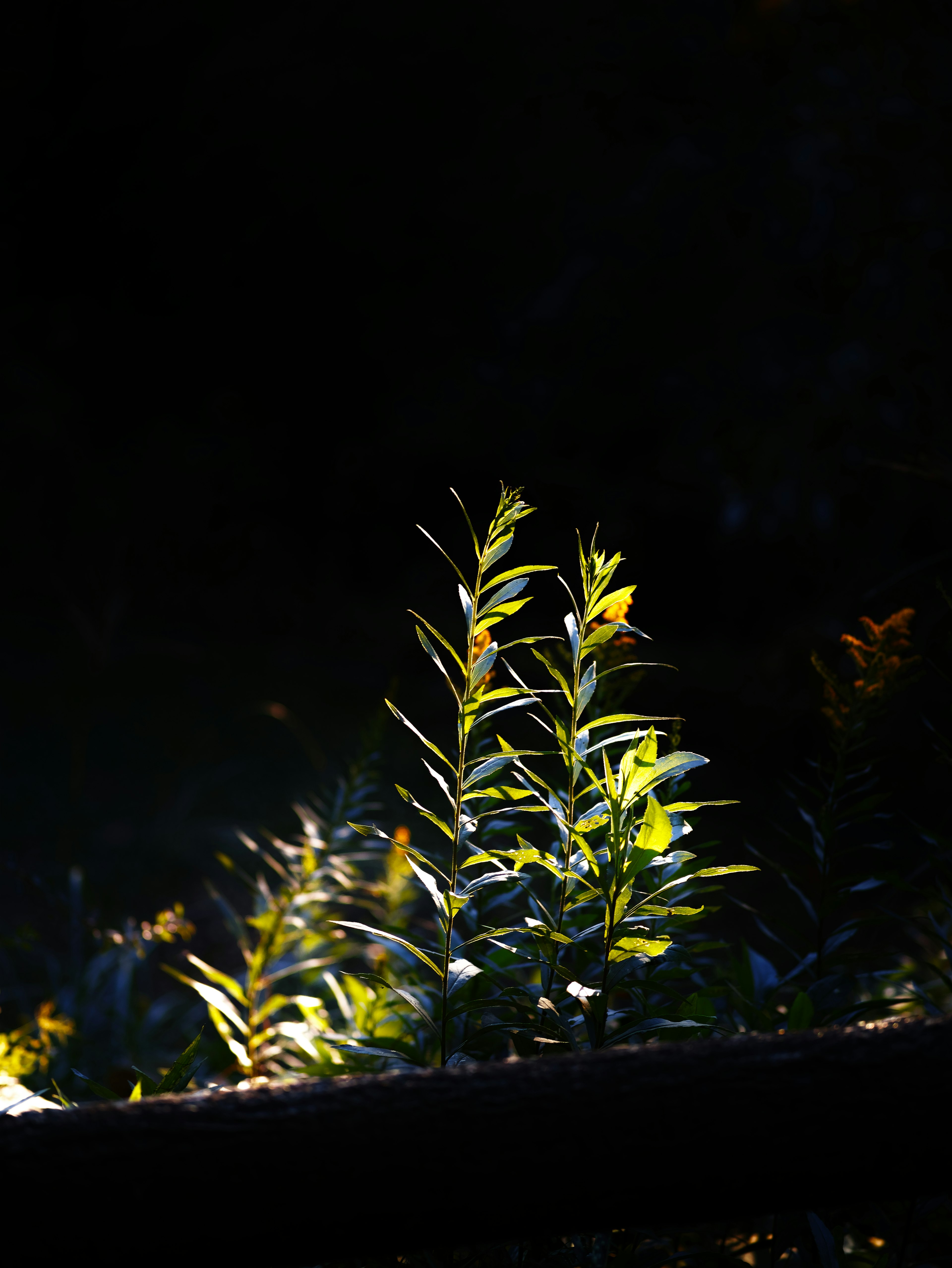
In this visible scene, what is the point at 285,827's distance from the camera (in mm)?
2996

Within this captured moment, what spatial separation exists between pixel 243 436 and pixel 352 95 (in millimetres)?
1400

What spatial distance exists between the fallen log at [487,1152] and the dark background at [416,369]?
1099mm

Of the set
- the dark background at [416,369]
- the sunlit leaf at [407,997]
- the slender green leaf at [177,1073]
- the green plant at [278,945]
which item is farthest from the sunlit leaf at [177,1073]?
the dark background at [416,369]

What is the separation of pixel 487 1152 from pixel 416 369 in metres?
3.09

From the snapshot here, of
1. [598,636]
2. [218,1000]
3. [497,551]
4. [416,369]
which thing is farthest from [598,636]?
[416,369]

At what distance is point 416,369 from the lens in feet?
10.7

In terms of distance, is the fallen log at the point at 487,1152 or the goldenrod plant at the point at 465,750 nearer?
the fallen log at the point at 487,1152

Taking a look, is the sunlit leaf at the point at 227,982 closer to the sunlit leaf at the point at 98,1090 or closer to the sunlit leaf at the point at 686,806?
the sunlit leaf at the point at 98,1090

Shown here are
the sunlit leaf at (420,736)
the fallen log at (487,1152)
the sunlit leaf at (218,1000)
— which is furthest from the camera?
the sunlit leaf at (218,1000)

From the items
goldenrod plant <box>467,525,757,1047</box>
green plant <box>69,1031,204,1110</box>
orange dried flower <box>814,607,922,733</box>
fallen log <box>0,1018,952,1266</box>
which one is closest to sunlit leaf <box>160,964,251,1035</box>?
green plant <box>69,1031,204,1110</box>

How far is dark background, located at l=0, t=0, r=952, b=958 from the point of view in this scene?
2186 millimetres

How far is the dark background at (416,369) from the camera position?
219 centimetres

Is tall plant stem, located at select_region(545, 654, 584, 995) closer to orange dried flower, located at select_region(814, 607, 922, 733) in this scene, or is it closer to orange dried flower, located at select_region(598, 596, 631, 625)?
orange dried flower, located at select_region(598, 596, 631, 625)

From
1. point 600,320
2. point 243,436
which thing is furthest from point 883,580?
point 243,436
